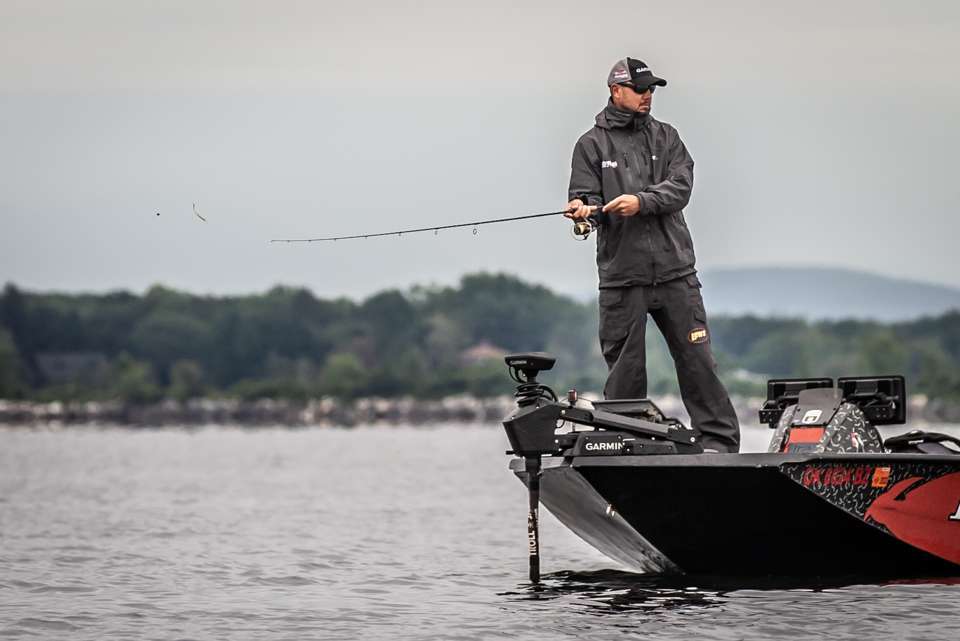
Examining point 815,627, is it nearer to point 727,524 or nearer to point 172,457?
point 727,524

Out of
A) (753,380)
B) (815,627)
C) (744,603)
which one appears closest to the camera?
(815,627)

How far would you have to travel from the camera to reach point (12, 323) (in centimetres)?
14738

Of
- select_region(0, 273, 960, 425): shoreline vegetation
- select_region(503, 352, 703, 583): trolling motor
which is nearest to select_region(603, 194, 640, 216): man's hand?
select_region(503, 352, 703, 583): trolling motor

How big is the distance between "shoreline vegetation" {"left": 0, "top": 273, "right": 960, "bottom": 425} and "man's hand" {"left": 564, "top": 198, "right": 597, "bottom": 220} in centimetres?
12254

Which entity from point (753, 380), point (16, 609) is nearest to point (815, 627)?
point (16, 609)

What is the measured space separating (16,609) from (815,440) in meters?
4.30

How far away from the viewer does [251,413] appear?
5797 inches

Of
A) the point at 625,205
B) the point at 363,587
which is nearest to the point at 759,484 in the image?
the point at 625,205

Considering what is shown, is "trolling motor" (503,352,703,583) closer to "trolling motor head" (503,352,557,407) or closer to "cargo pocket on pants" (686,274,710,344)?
"trolling motor head" (503,352,557,407)

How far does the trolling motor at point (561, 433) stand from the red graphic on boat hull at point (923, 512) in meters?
0.99

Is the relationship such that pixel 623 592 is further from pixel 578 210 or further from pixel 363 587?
pixel 578 210

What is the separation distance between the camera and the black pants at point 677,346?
389 inches

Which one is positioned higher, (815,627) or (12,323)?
(12,323)

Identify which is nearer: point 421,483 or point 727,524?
point 727,524
